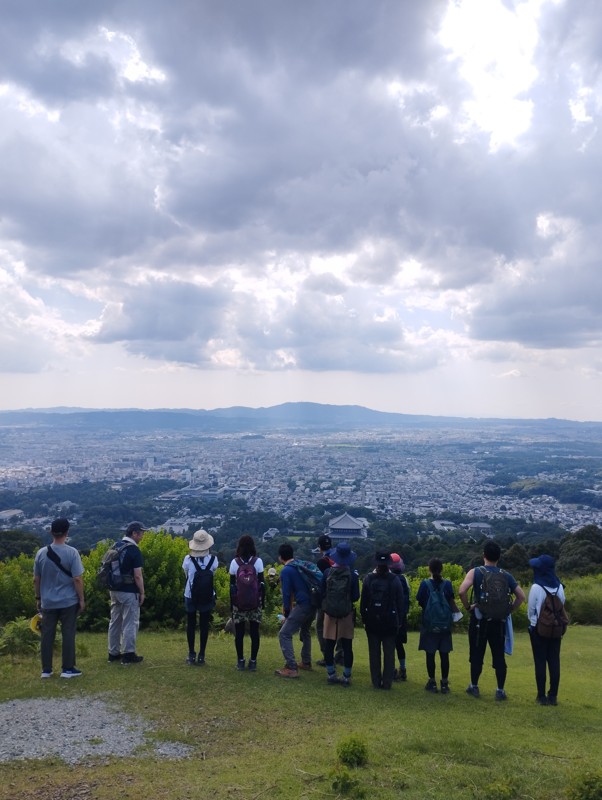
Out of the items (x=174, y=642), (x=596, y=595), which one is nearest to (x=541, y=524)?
(x=596, y=595)

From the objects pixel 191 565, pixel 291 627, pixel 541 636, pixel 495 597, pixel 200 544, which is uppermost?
pixel 200 544

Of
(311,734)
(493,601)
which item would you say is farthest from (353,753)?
(493,601)

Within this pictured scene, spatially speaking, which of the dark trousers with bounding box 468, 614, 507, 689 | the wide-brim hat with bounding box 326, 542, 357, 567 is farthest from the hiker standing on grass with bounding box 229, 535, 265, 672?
the dark trousers with bounding box 468, 614, 507, 689

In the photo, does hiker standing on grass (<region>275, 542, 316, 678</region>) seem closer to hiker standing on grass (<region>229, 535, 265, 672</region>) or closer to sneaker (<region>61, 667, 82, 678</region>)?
hiker standing on grass (<region>229, 535, 265, 672</region>)

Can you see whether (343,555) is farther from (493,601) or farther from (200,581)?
(200,581)

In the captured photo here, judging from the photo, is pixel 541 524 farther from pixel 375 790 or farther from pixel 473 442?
pixel 473 442

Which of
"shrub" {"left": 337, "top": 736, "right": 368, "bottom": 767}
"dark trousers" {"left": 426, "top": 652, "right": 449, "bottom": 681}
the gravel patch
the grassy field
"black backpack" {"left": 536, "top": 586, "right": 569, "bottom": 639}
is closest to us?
the grassy field
